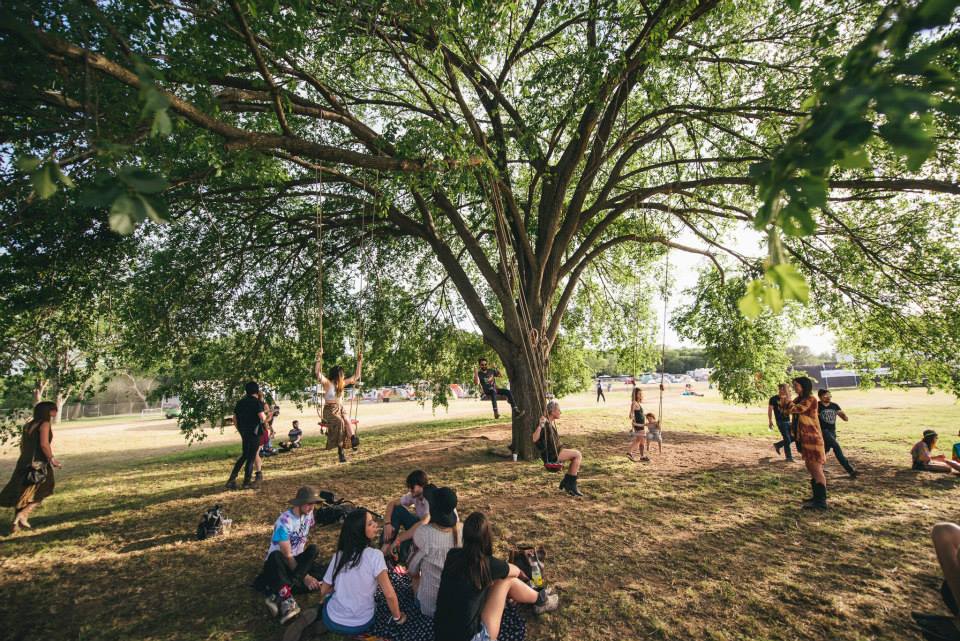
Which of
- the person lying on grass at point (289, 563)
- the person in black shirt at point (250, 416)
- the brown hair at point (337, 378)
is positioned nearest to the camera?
the person lying on grass at point (289, 563)

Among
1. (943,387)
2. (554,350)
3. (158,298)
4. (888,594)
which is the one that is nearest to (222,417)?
(158,298)

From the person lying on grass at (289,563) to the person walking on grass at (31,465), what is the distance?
5163 mm

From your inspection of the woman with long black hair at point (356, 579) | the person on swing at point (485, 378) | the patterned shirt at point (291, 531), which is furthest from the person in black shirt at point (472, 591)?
the person on swing at point (485, 378)

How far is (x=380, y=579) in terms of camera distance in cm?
355

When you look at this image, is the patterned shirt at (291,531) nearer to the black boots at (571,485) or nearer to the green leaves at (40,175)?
the green leaves at (40,175)

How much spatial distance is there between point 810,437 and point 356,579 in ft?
23.0

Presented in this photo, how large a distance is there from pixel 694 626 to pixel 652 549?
1.50 metres

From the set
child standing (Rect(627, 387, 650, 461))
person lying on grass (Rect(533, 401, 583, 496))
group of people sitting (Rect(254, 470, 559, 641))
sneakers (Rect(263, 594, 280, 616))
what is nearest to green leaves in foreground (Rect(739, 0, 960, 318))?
group of people sitting (Rect(254, 470, 559, 641))

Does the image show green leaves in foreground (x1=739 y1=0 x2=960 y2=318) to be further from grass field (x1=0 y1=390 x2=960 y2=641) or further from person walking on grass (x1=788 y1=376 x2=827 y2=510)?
person walking on grass (x1=788 y1=376 x2=827 y2=510)

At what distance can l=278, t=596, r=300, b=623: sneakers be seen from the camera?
399 cm

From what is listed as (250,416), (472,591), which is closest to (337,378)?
(250,416)

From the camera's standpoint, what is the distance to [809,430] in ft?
21.2

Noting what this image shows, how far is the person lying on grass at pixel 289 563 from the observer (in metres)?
4.13

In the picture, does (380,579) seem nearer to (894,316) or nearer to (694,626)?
(694,626)
